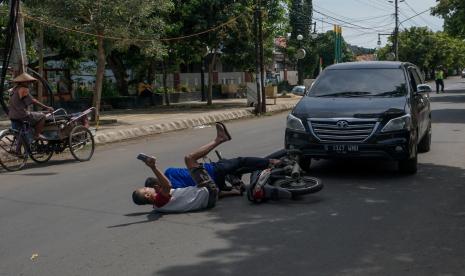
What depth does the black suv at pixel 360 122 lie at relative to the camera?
338 inches

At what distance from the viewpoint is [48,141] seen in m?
11.9

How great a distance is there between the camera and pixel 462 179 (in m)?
8.94

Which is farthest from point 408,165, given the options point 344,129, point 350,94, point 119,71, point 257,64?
point 119,71

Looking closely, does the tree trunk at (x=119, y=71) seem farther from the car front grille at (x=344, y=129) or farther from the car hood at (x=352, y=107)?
the car front grille at (x=344, y=129)

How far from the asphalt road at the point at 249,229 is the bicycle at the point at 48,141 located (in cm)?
150

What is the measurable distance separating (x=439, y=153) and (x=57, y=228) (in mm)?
8040

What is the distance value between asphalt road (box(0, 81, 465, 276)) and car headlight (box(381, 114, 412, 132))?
805mm

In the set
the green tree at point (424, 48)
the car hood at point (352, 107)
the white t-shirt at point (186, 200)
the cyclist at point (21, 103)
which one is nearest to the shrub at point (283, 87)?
the green tree at point (424, 48)

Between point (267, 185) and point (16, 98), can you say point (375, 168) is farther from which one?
point (16, 98)

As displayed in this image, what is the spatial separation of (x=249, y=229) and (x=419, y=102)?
531cm

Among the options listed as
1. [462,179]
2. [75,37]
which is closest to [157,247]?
[462,179]

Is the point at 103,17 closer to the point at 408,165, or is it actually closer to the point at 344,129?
the point at 344,129

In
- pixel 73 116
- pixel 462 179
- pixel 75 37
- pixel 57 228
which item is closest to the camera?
pixel 57 228

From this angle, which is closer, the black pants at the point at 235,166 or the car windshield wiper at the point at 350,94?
the black pants at the point at 235,166
